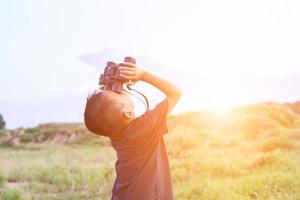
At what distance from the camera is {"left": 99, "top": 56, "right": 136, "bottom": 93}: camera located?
10.1 ft

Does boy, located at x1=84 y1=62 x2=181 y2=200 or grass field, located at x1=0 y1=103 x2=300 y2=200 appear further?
grass field, located at x1=0 y1=103 x2=300 y2=200

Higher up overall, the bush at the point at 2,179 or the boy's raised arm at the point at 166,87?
the boy's raised arm at the point at 166,87

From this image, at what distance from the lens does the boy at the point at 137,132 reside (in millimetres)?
3117

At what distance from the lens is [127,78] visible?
3.07 m

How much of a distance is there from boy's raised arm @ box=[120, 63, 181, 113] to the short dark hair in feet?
0.51

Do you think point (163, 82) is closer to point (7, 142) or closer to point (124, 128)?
point (124, 128)

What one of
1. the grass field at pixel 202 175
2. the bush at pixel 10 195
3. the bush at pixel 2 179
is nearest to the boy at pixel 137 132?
the grass field at pixel 202 175

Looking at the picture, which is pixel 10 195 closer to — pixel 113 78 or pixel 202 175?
pixel 202 175

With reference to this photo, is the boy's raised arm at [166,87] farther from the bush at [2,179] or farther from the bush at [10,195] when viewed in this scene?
the bush at [2,179]

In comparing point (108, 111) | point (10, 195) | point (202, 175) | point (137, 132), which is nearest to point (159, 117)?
point (137, 132)

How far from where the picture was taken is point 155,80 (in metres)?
3.19

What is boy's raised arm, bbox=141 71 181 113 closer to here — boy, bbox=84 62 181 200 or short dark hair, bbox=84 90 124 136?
boy, bbox=84 62 181 200

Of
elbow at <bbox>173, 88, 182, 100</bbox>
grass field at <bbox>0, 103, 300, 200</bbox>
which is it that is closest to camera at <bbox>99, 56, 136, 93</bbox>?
elbow at <bbox>173, 88, 182, 100</bbox>

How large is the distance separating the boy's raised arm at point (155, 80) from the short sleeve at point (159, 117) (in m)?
0.04
